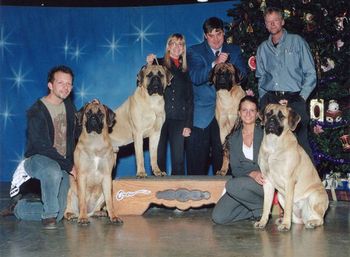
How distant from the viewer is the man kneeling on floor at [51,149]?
5.29 metres

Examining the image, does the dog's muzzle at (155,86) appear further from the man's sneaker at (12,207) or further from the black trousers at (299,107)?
the man's sneaker at (12,207)

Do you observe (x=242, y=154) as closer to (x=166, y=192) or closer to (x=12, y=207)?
(x=166, y=192)

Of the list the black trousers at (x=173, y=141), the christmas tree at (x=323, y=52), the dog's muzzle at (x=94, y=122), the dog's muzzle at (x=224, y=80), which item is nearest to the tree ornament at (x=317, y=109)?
the christmas tree at (x=323, y=52)

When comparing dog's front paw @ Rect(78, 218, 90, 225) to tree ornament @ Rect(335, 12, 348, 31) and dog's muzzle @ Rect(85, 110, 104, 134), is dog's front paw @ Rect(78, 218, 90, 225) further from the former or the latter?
tree ornament @ Rect(335, 12, 348, 31)

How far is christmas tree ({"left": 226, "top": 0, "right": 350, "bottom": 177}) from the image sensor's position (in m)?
6.50

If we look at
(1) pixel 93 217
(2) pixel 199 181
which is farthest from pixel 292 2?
(1) pixel 93 217

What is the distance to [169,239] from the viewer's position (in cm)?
464

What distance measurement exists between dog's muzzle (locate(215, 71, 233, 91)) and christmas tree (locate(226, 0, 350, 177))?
0.68 m

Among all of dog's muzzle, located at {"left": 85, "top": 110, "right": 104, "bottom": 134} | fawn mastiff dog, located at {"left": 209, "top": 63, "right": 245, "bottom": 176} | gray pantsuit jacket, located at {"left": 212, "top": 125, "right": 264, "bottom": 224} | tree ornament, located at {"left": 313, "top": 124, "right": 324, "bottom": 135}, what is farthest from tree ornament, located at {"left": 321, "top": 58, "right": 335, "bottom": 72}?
dog's muzzle, located at {"left": 85, "top": 110, "right": 104, "bottom": 134}

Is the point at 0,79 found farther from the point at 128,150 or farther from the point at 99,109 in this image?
the point at 99,109

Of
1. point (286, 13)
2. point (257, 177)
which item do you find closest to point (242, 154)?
point (257, 177)

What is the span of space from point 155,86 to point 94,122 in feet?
2.91

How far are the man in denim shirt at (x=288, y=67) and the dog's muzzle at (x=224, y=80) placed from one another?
0.47 meters

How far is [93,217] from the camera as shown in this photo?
18.9ft
